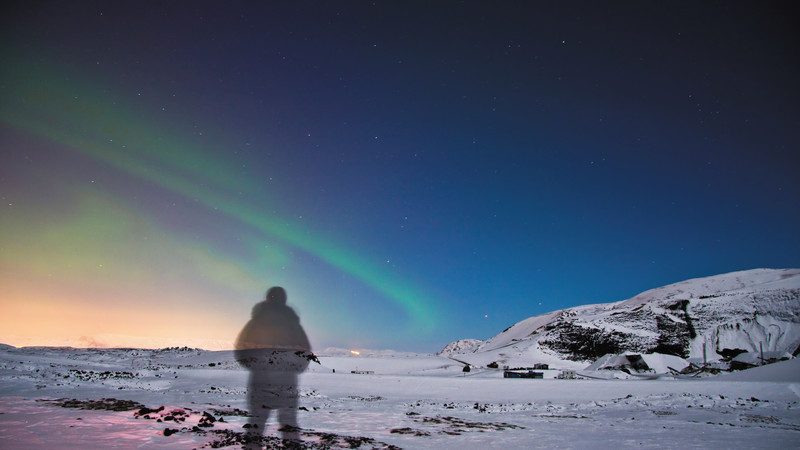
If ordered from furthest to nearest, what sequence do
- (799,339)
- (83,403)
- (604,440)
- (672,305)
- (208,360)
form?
(672,305), (799,339), (208,360), (83,403), (604,440)

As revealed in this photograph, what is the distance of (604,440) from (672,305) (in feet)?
236

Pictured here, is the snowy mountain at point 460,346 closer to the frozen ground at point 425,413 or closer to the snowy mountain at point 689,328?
the snowy mountain at point 689,328

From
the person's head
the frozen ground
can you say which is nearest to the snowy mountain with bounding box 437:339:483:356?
the frozen ground

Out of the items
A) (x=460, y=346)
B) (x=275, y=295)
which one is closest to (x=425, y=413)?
(x=275, y=295)

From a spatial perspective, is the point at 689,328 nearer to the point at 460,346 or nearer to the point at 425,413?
the point at 460,346

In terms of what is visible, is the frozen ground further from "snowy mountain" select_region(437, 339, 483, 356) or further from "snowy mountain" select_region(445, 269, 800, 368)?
"snowy mountain" select_region(437, 339, 483, 356)

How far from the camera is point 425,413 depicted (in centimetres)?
1952

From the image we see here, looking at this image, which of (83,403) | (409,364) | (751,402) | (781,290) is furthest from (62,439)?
(781,290)

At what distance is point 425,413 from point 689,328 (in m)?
62.5

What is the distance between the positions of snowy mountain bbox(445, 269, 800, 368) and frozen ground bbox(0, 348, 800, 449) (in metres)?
28.4

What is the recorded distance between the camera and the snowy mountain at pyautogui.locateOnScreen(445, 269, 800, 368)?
5953 cm

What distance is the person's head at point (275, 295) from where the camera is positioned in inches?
413

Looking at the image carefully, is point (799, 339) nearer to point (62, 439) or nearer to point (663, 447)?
point (663, 447)

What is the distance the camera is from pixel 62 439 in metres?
8.90
